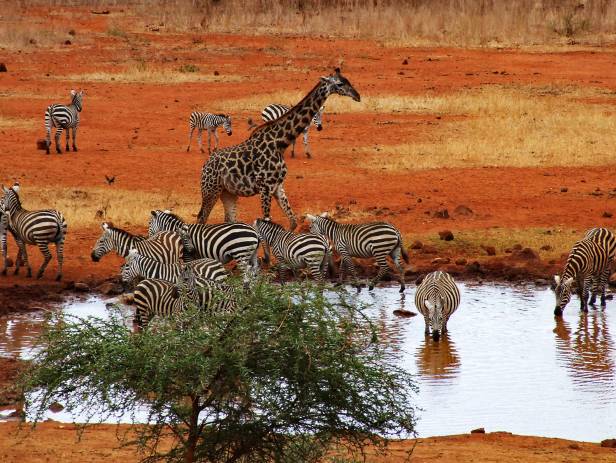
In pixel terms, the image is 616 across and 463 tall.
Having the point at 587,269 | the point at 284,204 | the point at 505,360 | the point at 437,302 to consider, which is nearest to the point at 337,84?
the point at 284,204

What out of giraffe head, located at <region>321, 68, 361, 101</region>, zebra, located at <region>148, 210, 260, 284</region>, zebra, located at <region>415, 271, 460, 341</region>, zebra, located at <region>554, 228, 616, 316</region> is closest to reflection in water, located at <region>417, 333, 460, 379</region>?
zebra, located at <region>415, 271, 460, 341</region>

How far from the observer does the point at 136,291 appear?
1230 cm

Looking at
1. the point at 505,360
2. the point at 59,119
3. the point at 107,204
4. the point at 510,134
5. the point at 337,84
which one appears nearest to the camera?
the point at 505,360

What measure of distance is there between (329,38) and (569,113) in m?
17.6

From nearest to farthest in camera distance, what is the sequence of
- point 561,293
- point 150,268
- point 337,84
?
point 150,268, point 561,293, point 337,84

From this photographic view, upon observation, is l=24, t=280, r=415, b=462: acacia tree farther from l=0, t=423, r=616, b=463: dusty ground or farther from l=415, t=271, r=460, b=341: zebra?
l=415, t=271, r=460, b=341: zebra

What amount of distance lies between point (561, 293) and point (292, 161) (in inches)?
427

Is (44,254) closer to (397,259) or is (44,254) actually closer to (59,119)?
(397,259)

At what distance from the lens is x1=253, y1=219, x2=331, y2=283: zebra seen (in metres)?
15.1

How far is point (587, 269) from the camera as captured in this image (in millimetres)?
14695

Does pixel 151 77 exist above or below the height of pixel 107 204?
above

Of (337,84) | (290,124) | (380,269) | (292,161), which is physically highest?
(337,84)

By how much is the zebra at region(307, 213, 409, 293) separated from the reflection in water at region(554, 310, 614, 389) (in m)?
2.48

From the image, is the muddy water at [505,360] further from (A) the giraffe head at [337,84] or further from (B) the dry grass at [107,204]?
(B) the dry grass at [107,204]
